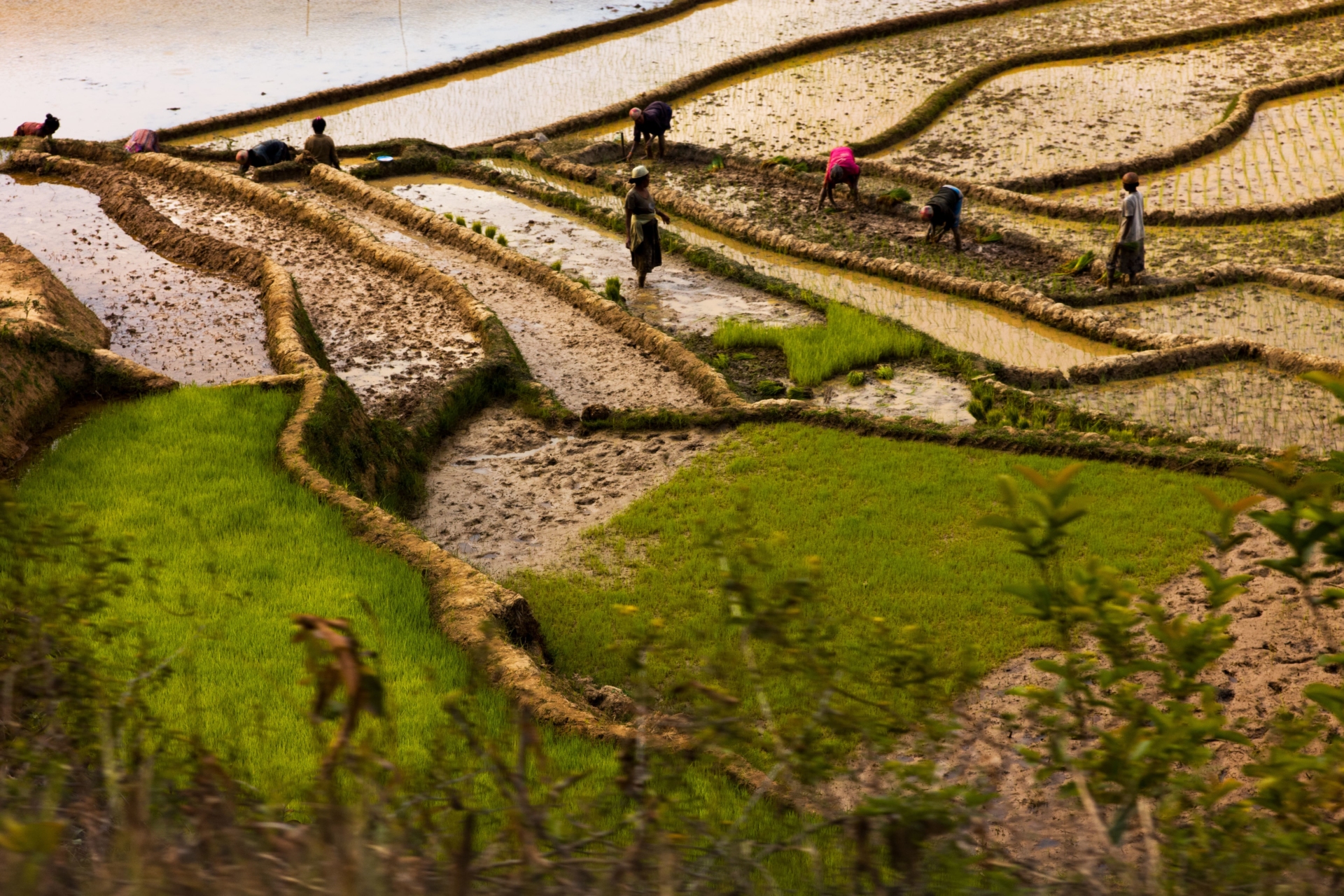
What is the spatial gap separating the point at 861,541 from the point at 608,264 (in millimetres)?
6216

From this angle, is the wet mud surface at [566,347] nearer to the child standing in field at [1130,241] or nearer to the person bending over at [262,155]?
the person bending over at [262,155]

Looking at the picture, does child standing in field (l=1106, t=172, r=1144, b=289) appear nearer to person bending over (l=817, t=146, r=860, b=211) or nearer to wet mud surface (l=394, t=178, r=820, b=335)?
wet mud surface (l=394, t=178, r=820, b=335)

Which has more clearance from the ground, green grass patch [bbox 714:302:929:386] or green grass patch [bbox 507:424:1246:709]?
green grass patch [bbox 714:302:929:386]

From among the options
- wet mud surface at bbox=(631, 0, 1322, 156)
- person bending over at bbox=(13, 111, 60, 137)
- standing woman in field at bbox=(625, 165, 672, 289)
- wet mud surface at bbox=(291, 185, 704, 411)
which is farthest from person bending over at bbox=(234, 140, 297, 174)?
standing woman in field at bbox=(625, 165, 672, 289)

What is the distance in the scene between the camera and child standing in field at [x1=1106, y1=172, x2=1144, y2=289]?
1022cm

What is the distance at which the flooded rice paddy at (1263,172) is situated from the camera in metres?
12.7

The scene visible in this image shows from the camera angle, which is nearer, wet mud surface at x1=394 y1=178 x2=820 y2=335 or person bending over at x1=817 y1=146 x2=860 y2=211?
wet mud surface at x1=394 y1=178 x2=820 y2=335

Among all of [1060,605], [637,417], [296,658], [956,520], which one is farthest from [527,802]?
[637,417]

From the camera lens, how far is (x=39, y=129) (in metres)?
15.1

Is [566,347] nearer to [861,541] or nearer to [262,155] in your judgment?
[861,541]

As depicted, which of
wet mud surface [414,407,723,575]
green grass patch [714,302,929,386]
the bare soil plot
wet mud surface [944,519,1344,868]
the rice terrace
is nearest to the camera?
the rice terrace

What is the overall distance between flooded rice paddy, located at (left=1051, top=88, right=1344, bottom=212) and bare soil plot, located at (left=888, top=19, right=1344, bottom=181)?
585 millimetres

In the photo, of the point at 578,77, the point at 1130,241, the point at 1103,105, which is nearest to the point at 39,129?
the point at 578,77

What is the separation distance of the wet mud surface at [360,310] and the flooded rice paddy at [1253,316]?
20.0 feet
